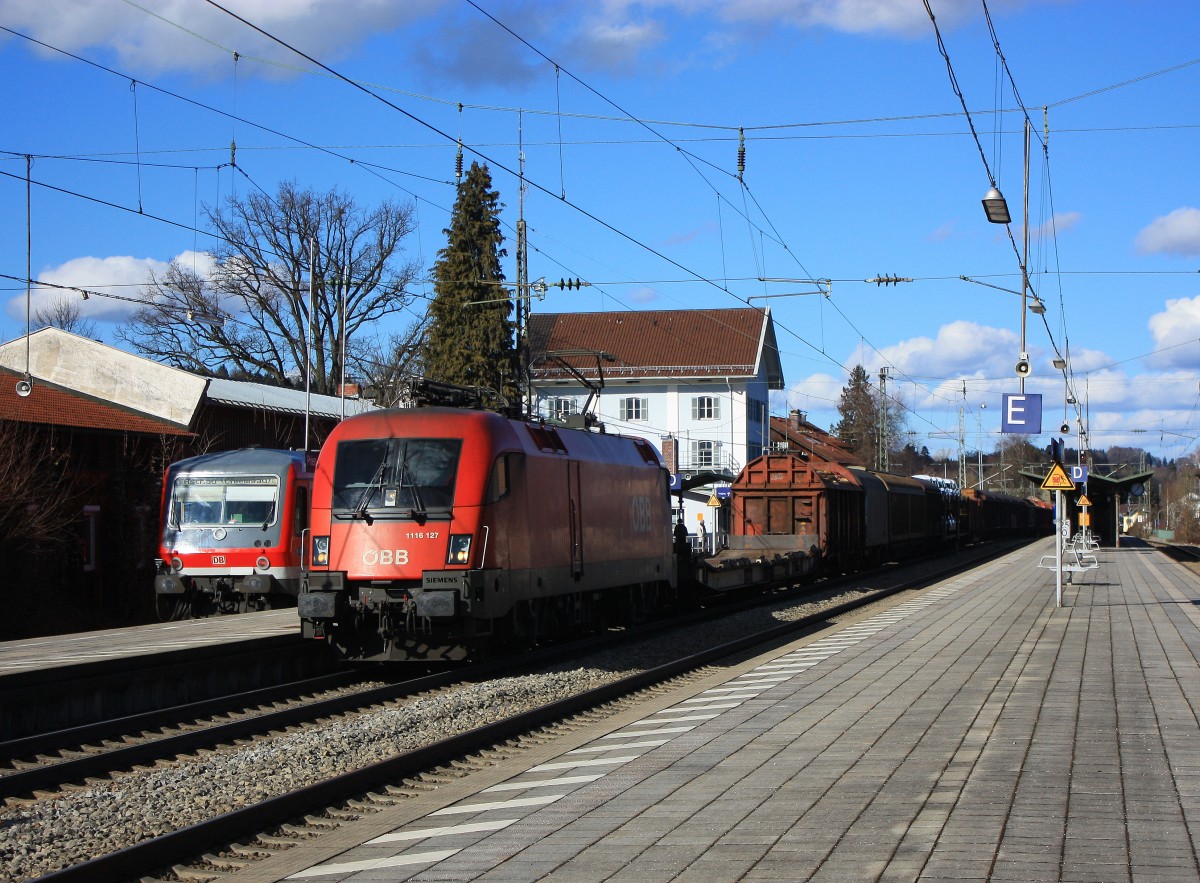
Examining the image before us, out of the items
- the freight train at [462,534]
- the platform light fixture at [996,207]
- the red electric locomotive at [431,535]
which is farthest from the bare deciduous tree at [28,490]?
the platform light fixture at [996,207]

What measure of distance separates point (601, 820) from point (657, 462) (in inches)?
560

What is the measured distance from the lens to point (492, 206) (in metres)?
52.4

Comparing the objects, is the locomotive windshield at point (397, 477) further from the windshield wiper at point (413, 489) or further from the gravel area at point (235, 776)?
the gravel area at point (235, 776)

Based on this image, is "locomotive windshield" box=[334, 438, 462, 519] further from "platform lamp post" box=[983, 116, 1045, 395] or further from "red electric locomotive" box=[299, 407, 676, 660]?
"platform lamp post" box=[983, 116, 1045, 395]

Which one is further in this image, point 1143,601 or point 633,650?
point 1143,601

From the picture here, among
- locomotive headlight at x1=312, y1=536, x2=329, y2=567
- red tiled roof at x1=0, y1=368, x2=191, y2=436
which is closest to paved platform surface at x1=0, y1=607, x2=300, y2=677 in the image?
locomotive headlight at x1=312, y1=536, x2=329, y2=567

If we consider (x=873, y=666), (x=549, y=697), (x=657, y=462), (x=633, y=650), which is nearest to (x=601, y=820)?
(x=549, y=697)

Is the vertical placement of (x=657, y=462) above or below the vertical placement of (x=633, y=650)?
above

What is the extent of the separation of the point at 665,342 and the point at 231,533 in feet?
153

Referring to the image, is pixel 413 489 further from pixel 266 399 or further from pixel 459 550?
pixel 266 399

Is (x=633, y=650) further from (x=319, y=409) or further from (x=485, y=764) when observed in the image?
(x=319, y=409)

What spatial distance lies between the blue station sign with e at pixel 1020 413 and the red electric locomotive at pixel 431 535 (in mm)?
11081

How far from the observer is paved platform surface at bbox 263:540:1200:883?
20.7ft

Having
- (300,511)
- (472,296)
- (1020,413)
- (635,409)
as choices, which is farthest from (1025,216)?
(635,409)
